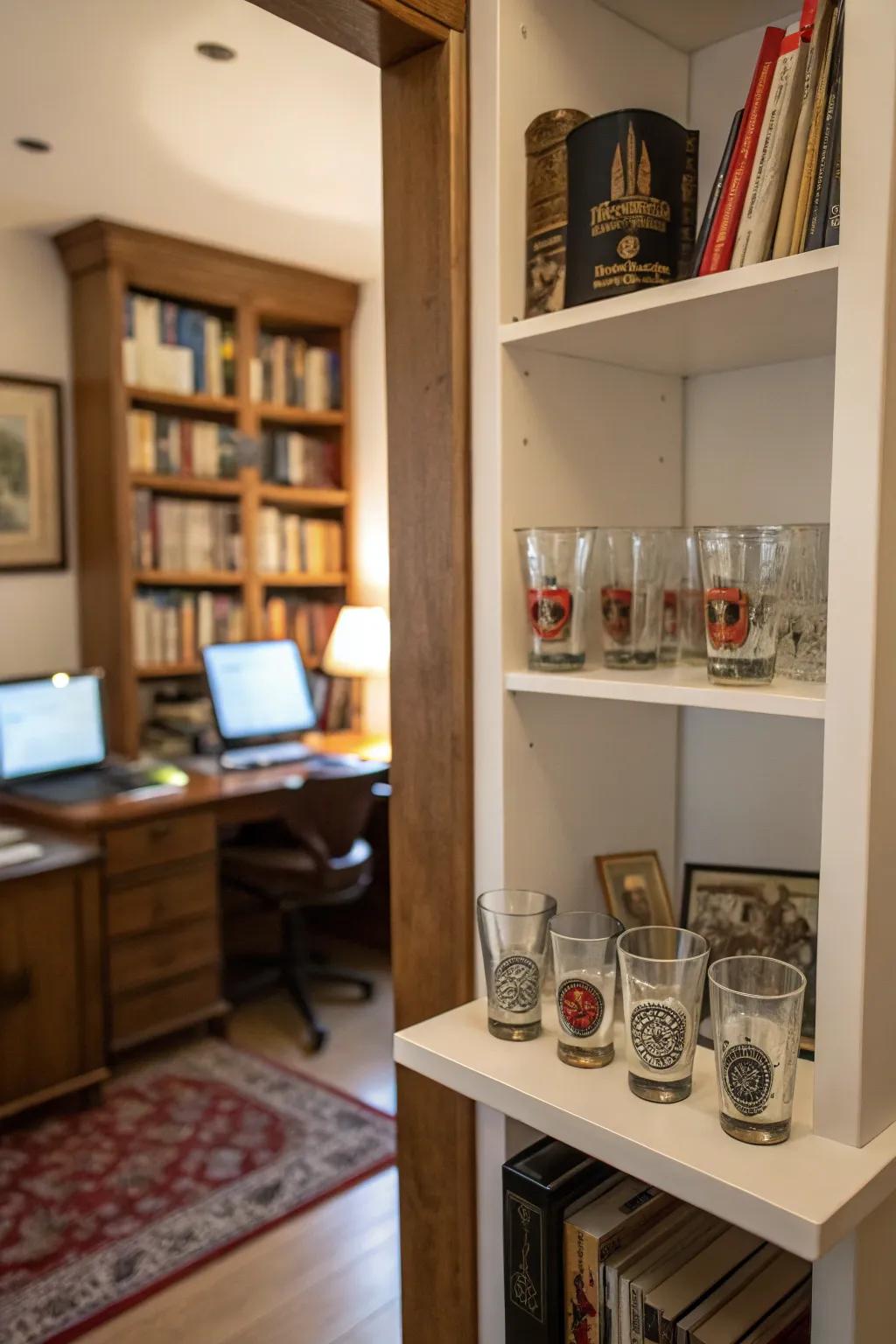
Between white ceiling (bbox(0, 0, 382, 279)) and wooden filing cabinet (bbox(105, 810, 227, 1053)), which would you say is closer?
white ceiling (bbox(0, 0, 382, 279))

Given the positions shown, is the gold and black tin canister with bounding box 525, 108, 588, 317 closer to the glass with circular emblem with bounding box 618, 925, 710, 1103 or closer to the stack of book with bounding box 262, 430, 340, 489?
the glass with circular emblem with bounding box 618, 925, 710, 1103

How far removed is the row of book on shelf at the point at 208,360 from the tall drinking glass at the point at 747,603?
2.76 meters

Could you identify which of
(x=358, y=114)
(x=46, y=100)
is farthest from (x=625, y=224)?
(x=46, y=100)

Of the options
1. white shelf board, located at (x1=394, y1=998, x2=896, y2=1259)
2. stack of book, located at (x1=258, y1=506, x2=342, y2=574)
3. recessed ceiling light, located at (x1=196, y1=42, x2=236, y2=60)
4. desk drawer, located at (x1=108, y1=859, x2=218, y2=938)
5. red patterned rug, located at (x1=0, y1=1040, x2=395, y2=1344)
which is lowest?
red patterned rug, located at (x1=0, y1=1040, x2=395, y2=1344)

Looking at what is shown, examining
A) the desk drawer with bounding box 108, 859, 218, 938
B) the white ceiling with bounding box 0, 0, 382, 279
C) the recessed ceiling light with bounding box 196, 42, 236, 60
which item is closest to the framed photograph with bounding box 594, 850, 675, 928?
the white ceiling with bounding box 0, 0, 382, 279

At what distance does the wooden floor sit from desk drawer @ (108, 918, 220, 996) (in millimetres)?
849

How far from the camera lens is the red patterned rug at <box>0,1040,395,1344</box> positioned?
2.13 meters

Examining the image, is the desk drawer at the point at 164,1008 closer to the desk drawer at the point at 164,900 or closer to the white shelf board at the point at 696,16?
the desk drawer at the point at 164,900

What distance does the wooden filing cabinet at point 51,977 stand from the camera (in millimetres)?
2590

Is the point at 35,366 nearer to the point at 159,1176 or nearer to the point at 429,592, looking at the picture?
the point at 159,1176

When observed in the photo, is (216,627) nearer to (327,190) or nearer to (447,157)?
(327,190)

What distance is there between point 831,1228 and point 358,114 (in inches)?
92.7

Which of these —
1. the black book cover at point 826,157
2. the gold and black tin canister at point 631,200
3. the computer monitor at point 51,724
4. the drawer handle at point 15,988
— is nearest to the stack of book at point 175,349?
the computer monitor at point 51,724

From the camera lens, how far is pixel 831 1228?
2.72ft
